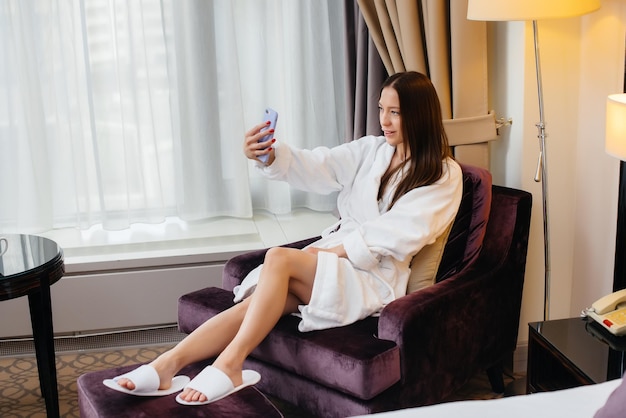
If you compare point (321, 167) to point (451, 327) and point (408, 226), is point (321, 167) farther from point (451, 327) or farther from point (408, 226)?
point (451, 327)

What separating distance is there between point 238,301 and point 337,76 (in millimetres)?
1677

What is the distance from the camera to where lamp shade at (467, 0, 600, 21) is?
2740 mm

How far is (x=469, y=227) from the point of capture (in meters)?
3.07

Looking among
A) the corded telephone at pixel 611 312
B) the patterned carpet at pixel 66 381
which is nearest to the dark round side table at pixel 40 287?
the patterned carpet at pixel 66 381

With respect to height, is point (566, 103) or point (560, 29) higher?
point (560, 29)

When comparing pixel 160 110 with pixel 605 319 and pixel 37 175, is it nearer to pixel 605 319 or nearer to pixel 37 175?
pixel 37 175

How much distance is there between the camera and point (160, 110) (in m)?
4.07

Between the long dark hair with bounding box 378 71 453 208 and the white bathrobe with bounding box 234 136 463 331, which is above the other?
the long dark hair with bounding box 378 71 453 208

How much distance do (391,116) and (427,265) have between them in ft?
1.77

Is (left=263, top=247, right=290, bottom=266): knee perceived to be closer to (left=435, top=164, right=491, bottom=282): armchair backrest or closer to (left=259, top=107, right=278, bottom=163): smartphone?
(left=259, top=107, right=278, bottom=163): smartphone

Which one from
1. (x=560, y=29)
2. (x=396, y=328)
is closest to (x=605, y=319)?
(x=396, y=328)

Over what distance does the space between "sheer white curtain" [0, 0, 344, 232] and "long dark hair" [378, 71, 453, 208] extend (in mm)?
1290

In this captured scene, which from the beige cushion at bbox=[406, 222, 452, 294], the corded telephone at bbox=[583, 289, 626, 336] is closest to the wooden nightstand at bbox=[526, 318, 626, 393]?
the corded telephone at bbox=[583, 289, 626, 336]

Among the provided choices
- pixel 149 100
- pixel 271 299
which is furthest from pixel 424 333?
pixel 149 100
